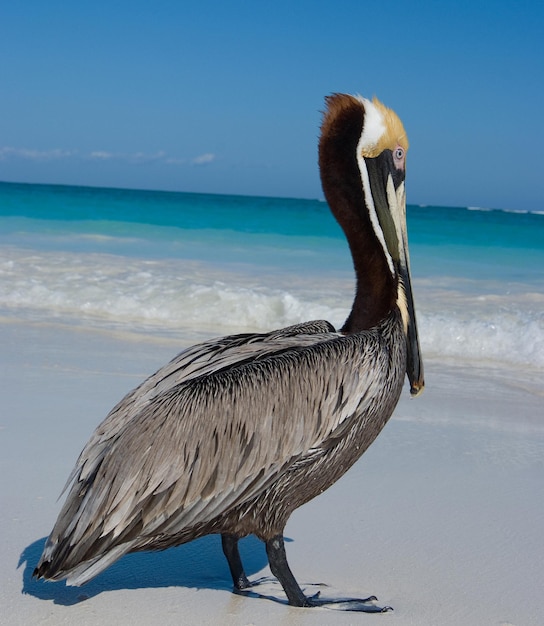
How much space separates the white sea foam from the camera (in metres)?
8.60

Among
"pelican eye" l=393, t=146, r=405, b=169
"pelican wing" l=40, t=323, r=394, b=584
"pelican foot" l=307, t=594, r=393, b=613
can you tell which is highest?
"pelican eye" l=393, t=146, r=405, b=169

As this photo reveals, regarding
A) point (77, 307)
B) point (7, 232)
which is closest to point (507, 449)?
point (77, 307)

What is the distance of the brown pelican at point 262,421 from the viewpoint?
2875mm

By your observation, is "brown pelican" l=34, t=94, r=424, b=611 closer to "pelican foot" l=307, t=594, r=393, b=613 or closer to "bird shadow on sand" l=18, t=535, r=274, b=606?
"pelican foot" l=307, t=594, r=393, b=613

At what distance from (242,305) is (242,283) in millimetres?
2412

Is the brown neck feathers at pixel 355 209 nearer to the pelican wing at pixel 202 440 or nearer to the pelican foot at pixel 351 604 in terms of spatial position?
the pelican wing at pixel 202 440

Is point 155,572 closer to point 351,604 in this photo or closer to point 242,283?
point 351,604

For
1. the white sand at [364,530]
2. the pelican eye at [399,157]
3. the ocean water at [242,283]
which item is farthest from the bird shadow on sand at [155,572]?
the ocean water at [242,283]

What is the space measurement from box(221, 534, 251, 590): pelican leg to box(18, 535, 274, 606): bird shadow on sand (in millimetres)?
58

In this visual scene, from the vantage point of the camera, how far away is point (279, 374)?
302 centimetres

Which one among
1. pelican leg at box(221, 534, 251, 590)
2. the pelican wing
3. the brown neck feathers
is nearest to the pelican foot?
pelican leg at box(221, 534, 251, 590)

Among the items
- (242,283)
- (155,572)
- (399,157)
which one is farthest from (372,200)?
(242,283)

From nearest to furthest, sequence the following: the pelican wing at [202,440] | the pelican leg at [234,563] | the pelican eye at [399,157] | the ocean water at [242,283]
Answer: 1. the pelican wing at [202,440]
2. the pelican leg at [234,563]
3. the pelican eye at [399,157]
4. the ocean water at [242,283]

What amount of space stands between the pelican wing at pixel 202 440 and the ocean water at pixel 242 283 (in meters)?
5.31
